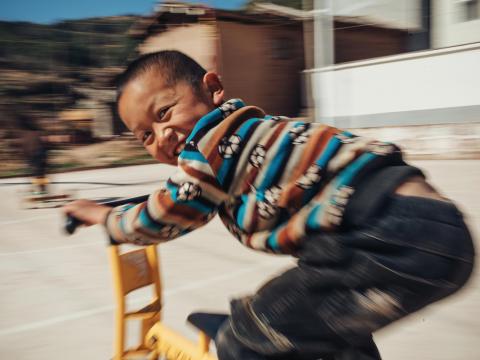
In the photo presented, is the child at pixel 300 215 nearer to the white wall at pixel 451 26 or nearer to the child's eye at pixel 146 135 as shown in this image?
the child's eye at pixel 146 135

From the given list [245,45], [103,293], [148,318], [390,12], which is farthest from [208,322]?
[390,12]

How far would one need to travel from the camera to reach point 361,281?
1098mm

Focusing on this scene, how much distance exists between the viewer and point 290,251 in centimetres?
125

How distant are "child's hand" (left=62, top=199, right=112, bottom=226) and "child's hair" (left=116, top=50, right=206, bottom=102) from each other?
0.35 metres

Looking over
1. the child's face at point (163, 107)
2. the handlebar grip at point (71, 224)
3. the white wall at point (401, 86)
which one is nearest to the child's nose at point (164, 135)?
the child's face at point (163, 107)

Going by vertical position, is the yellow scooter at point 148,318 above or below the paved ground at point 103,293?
above

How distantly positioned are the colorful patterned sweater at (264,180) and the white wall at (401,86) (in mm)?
8197

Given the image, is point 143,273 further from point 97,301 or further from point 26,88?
point 26,88

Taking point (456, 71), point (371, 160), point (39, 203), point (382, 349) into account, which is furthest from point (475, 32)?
point (371, 160)

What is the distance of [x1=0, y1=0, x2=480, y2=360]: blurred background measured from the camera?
9.05 feet

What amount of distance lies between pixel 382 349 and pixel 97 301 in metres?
1.79

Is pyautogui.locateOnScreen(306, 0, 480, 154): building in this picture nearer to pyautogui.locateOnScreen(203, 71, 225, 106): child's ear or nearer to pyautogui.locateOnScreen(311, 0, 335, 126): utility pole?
pyautogui.locateOnScreen(311, 0, 335, 126): utility pole

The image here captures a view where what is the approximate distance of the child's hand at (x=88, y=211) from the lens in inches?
55.0

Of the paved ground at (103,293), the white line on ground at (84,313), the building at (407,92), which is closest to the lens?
the paved ground at (103,293)
